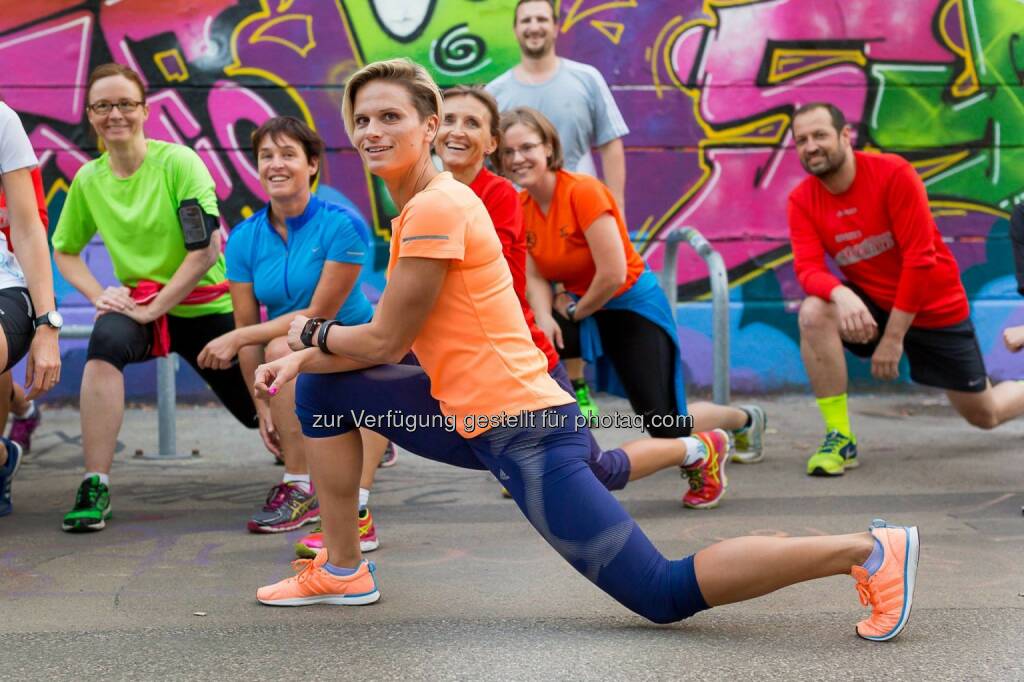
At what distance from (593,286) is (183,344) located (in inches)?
64.6

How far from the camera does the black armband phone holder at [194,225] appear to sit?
517 cm

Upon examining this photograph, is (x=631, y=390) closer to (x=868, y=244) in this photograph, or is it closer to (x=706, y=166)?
(x=868, y=244)

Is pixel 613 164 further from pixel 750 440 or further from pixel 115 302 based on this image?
A: pixel 115 302

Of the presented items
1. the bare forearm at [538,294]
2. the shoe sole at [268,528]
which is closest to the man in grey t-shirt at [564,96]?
the bare forearm at [538,294]

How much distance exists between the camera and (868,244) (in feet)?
19.1

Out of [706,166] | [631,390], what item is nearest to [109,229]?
[631,390]

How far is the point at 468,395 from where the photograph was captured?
338 cm

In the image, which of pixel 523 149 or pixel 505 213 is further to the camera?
pixel 523 149

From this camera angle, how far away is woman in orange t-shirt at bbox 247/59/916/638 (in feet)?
10.7

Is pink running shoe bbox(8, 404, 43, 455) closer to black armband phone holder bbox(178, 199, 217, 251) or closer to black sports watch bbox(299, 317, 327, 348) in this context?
black armband phone holder bbox(178, 199, 217, 251)

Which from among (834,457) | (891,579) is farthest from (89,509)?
(834,457)

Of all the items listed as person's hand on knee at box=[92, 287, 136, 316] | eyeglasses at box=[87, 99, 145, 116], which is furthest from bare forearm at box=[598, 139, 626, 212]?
person's hand on knee at box=[92, 287, 136, 316]

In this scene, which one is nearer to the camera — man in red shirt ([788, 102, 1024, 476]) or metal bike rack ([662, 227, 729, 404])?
man in red shirt ([788, 102, 1024, 476])

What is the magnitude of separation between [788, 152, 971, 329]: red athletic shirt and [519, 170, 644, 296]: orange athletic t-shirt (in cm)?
98
